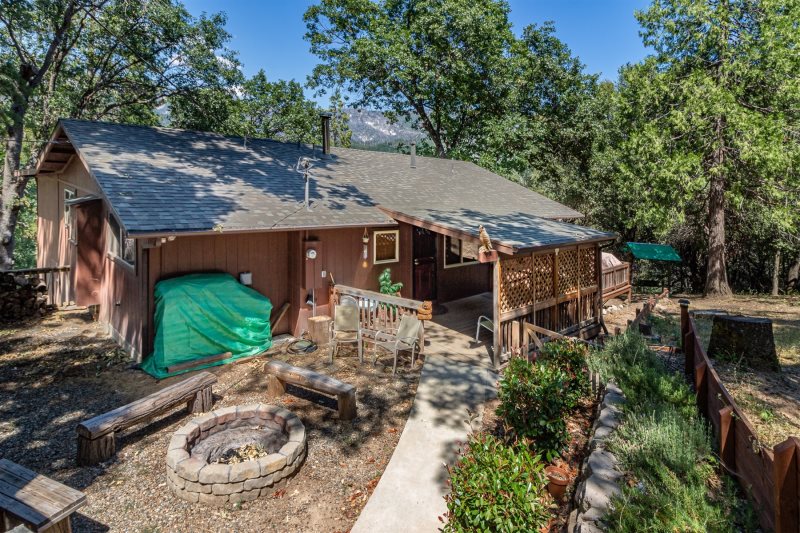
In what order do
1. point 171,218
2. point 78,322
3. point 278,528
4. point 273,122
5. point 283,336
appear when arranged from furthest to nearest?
point 273,122 < point 78,322 < point 283,336 < point 171,218 < point 278,528

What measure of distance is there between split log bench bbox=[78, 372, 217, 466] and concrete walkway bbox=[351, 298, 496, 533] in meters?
2.89

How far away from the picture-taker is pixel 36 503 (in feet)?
10.5

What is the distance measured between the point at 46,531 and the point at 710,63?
800 inches

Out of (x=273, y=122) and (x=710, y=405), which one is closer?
(x=710, y=405)

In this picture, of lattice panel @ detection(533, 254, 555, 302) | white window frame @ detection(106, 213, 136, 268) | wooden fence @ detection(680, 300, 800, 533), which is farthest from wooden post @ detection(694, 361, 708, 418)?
white window frame @ detection(106, 213, 136, 268)

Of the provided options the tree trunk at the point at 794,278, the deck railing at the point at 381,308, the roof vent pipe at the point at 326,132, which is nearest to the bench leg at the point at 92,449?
the deck railing at the point at 381,308

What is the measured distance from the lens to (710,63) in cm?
1512

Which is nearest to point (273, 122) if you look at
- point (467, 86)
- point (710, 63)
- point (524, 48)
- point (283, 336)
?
point (467, 86)

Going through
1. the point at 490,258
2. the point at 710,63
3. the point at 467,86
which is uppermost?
the point at 467,86

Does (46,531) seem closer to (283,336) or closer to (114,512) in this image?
(114,512)

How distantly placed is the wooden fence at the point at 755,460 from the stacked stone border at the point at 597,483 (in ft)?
2.93

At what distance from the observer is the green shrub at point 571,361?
18.1 feet

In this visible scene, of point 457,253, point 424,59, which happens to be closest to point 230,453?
point 457,253

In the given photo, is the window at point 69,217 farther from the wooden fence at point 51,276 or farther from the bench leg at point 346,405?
the bench leg at point 346,405
